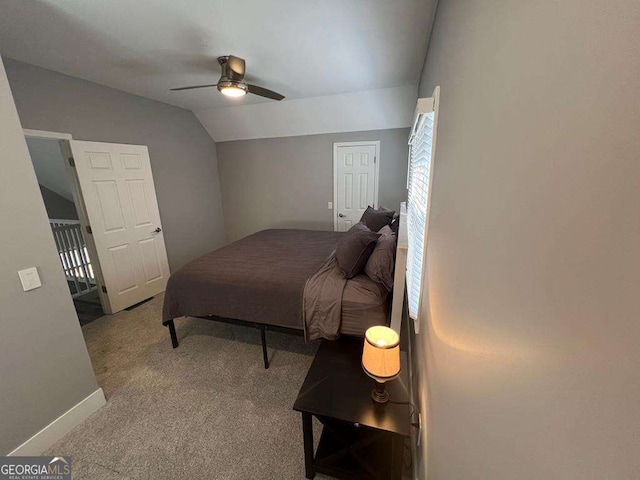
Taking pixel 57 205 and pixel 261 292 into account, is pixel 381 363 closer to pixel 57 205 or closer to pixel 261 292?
pixel 261 292

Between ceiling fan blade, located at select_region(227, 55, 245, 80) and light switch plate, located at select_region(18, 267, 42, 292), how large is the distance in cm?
213

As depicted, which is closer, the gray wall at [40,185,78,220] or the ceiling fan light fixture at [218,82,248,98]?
the ceiling fan light fixture at [218,82,248,98]

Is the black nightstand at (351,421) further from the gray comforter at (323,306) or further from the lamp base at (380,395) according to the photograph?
the gray comforter at (323,306)

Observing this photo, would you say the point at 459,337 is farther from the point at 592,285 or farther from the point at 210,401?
the point at 210,401

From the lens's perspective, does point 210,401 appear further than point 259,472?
Yes

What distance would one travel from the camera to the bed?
1883 millimetres

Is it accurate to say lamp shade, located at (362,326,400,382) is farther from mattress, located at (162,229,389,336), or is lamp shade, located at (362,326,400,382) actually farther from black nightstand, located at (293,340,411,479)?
mattress, located at (162,229,389,336)

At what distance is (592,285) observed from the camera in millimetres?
247

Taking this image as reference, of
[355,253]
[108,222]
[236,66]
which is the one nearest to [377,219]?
[355,253]

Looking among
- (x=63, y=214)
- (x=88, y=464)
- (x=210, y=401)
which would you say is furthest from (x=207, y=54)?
(x=63, y=214)

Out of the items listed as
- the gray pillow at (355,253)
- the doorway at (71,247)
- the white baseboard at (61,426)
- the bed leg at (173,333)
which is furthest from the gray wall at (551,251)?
the doorway at (71,247)

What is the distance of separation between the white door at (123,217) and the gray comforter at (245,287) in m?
1.42

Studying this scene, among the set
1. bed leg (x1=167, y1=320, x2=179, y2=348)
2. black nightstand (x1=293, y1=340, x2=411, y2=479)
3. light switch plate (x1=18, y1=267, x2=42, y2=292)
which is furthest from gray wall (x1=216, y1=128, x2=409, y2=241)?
light switch plate (x1=18, y1=267, x2=42, y2=292)

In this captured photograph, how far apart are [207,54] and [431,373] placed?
115 inches
